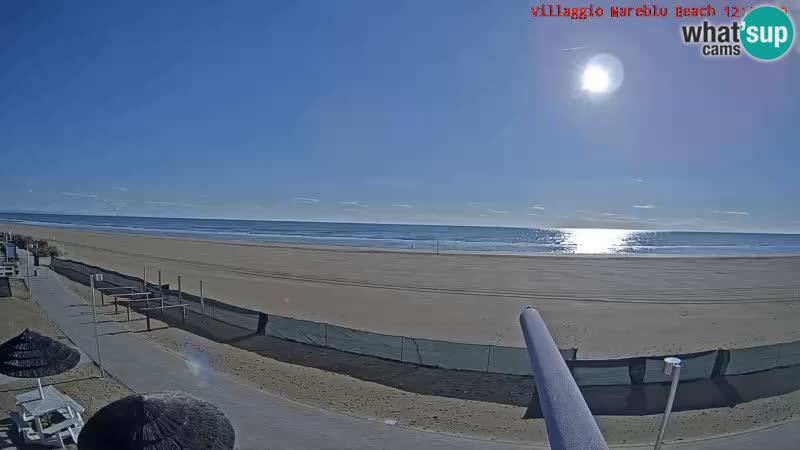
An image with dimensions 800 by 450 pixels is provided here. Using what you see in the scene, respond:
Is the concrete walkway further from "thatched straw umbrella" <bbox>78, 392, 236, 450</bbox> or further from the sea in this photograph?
the sea

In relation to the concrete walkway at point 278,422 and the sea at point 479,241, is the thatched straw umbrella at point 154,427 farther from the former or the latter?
the sea at point 479,241

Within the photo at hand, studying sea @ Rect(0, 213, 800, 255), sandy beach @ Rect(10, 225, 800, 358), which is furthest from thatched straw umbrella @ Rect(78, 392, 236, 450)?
sea @ Rect(0, 213, 800, 255)

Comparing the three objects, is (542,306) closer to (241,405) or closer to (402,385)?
(402,385)

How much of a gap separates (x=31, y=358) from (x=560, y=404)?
8409 millimetres

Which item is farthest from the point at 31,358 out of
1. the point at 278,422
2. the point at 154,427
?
the point at 154,427

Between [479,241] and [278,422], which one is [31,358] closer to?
[278,422]

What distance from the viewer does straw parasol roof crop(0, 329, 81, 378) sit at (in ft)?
21.3

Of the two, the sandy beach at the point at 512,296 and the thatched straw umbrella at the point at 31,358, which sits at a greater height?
the thatched straw umbrella at the point at 31,358

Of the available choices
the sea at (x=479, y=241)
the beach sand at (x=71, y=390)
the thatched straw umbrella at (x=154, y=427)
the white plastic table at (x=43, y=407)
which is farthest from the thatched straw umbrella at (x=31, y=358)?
the sea at (x=479, y=241)

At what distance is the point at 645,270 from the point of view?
3350 centimetres

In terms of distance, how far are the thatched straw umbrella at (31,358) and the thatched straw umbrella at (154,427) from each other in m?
3.92

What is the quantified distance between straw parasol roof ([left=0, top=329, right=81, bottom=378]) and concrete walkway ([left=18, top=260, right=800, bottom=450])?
6.88 ft

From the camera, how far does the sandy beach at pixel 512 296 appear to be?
1420cm

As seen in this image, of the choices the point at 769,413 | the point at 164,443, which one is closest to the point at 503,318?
the point at 769,413
